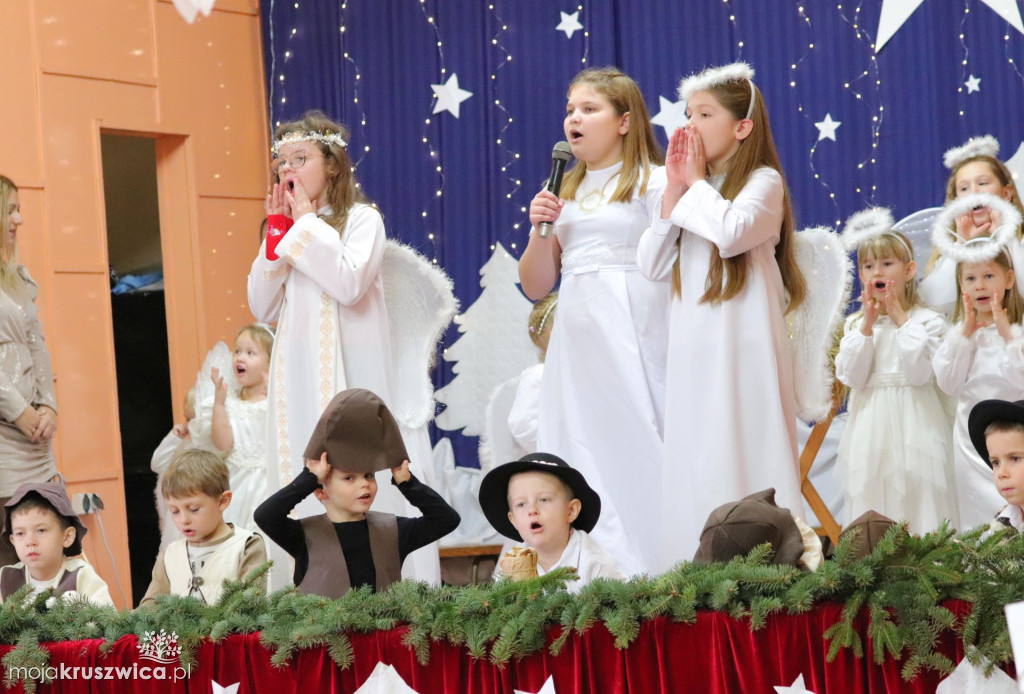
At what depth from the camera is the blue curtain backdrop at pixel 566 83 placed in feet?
20.6

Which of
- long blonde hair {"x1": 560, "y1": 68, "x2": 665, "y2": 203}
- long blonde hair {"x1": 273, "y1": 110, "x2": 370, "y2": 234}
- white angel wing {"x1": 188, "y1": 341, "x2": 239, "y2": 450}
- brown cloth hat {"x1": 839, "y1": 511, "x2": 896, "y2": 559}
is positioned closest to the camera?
brown cloth hat {"x1": 839, "y1": 511, "x2": 896, "y2": 559}

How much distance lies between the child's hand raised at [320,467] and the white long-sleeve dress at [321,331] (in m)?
1.09

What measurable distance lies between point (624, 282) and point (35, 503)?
6.01 feet

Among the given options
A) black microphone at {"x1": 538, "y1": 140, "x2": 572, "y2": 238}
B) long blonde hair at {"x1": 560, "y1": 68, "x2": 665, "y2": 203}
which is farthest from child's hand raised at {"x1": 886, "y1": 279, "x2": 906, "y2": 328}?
black microphone at {"x1": 538, "y1": 140, "x2": 572, "y2": 238}

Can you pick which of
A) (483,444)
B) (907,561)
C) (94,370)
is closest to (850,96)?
(483,444)

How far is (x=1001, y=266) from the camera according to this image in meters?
4.57

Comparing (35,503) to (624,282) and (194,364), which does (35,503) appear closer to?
(624,282)

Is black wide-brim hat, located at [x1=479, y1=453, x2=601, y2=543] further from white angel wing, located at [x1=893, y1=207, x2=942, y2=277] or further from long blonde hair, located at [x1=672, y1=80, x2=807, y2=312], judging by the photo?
white angel wing, located at [x1=893, y1=207, x2=942, y2=277]

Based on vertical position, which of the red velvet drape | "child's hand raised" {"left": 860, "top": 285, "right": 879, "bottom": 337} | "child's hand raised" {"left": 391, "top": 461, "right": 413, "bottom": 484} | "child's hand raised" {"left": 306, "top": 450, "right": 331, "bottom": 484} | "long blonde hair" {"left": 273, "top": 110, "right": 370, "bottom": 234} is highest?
"long blonde hair" {"left": 273, "top": 110, "right": 370, "bottom": 234}

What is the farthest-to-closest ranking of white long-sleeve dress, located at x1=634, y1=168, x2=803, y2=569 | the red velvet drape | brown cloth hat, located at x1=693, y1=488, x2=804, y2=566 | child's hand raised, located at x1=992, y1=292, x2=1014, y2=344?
1. child's hand raised, located at x1=992, y1=292, x2=1014, y2=344
2. white long-sleeve dress, located at x1=634, y1=168, x2=803, y2=569
3. brown cloth hat, located at x1=693, y1=488, x2=804, y2=566
4. the red velvet drape

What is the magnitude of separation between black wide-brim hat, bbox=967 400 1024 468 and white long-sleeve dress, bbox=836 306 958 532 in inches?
64.1

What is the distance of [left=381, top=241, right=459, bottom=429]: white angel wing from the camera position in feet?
15.4

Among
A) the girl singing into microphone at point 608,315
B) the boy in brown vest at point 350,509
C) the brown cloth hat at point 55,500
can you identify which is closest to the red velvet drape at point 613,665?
the boy in brown vest at point 350,509

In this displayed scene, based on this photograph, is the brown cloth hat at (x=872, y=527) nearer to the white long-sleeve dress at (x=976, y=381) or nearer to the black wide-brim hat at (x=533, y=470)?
the black wide-brim hat at (x=533, y=470)
